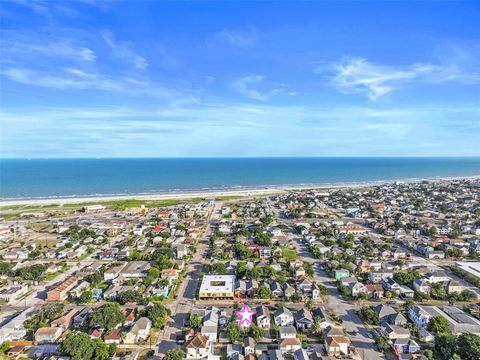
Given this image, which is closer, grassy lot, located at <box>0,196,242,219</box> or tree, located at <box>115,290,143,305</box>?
tree, located at <box>115,290,143,305</box>

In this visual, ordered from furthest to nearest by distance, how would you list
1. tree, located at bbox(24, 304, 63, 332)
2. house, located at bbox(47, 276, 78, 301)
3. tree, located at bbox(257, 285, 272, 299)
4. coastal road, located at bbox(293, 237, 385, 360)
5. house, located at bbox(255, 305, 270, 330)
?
house, located at bbox(47, 276, 78, 301) < tree, located at bbox(257, 285, 272, 299) < house, located at bbox(255, 305, 270, 330) < tree, located at bbox(24, 304, 63, 332) < coastal road, located at bbox(293, 237, 385, 360)

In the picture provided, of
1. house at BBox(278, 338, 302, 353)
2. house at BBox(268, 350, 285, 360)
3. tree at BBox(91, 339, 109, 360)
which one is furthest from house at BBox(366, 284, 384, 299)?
tree at BBox(91, 339, 109, 360)

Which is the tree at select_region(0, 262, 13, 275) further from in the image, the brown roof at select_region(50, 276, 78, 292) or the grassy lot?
the grassy lot

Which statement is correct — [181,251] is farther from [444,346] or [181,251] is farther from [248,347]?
[444,346]

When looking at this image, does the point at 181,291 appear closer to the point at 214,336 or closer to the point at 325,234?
the point at 214,336

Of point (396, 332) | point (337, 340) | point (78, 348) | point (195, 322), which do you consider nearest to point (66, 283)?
point (78, 348)

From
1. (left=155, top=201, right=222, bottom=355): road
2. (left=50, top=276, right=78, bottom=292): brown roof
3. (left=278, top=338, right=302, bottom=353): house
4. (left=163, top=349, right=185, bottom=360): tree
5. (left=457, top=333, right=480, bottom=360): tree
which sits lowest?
(left=155, top=201, right=222, bottom=355): road

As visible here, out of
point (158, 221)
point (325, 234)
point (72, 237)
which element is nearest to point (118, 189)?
point (158, 221)

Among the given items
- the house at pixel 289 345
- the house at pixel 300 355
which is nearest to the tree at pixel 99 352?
the house at pixel 289 345
